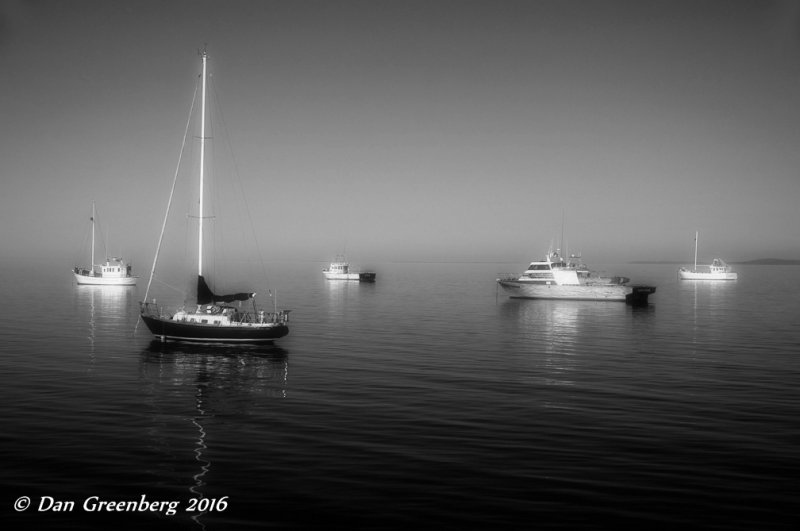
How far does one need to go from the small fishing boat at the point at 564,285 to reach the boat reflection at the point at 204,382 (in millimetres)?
57501

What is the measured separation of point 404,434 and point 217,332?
2369 centimetres

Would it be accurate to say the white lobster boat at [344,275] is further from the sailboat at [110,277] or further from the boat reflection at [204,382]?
the boat reflection at [204,382]

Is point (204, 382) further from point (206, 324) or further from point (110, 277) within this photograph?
point (110, 277)

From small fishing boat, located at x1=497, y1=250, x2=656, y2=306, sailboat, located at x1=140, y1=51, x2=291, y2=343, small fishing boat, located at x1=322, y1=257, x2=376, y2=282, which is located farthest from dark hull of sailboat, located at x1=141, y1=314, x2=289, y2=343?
small fishing boat, located at x1=322, y1=257, x2=376, y2=282

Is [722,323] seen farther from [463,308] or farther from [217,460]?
[217,460]

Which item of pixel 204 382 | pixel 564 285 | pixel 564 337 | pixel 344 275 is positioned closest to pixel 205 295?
pixel 204 382

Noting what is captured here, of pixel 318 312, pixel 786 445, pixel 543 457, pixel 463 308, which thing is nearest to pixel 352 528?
pixel 543 457

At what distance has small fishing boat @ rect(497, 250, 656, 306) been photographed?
283ft

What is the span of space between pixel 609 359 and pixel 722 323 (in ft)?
97.7

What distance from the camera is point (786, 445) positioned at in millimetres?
18578

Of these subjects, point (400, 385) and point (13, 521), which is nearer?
point (13, 521)

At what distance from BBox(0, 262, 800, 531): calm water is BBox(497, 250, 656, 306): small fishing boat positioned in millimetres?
44220

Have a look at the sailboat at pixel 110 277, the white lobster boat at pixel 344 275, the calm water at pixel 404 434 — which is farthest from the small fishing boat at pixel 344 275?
the calm water at pixel 404 434

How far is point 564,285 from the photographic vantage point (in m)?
89.1
